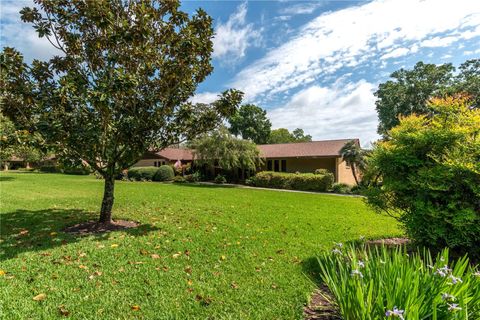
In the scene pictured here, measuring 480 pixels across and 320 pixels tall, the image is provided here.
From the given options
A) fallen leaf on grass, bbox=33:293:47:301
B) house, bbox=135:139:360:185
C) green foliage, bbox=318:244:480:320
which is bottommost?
fallen leaf on grass, bbox=33:293:47:301

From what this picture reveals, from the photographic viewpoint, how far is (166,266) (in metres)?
4.70

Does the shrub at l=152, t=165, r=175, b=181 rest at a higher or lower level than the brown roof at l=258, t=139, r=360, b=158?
lower

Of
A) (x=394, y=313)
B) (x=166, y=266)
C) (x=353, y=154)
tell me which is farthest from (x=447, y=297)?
(x=353, y=154)

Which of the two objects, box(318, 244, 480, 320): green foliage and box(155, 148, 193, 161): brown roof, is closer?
box(318, 244, 480, 320): green foliage

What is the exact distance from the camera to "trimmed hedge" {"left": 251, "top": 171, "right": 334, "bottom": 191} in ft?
74.8

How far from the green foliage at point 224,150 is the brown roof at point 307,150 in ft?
15.6

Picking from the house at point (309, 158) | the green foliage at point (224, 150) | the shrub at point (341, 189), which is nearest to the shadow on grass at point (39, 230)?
the green foliage at point (224, 150)

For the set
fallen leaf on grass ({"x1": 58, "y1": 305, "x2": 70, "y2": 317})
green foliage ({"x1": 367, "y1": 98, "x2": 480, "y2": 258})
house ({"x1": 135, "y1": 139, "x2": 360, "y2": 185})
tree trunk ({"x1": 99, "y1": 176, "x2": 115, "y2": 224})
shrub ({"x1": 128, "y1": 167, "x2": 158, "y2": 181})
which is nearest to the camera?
fallen leaf on grass ({"x1": 58, "y1": 305, "x2": 70, "y2": 317})

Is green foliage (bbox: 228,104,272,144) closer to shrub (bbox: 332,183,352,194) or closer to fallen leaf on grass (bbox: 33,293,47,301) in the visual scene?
shrub (bbox: 332,183,352,194)

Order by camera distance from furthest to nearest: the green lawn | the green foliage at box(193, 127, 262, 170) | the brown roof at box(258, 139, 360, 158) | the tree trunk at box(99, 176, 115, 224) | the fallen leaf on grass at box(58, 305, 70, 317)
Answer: the brown roof at box(258, 139, 360, 158)
the green foliage at box(193, 127, 262, 170)
the tree trunk at box(99, 176, 115, 224)
the green lawn
the fallen leaf on grass at box(58, 305, 70, 317)

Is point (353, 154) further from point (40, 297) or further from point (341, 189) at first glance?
point (40, 297)

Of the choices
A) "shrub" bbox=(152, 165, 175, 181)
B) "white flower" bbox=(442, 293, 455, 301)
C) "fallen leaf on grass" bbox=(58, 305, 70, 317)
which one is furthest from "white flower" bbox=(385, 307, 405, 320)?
"shrub" bbox=(152, 165, 175, 181)

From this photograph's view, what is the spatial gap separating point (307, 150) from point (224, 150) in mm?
9167

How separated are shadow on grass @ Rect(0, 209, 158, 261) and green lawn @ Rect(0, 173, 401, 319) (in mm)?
22
